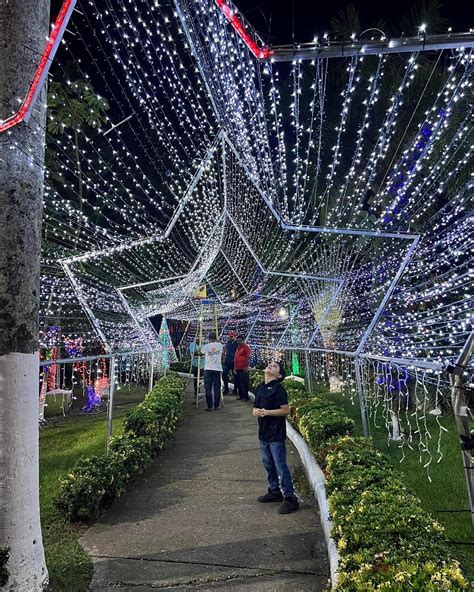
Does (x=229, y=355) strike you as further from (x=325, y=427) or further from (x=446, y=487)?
(x=446, y=487)

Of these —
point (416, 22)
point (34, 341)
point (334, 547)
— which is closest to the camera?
point (34, 341)

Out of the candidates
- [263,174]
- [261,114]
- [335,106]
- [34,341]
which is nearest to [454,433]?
[263,174]

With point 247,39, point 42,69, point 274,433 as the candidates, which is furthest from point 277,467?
point 42,69

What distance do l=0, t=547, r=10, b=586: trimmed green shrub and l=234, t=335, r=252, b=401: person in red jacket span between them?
888 centimetres

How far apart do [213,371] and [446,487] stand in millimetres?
6186

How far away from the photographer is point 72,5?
2.75m

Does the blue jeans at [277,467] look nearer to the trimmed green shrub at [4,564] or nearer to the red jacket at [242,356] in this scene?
the trimmed green shrub at [4,564]

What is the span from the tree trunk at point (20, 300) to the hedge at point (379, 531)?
6.62 ft

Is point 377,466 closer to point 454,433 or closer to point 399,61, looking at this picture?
point 454,433

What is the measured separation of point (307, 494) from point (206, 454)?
220 cm

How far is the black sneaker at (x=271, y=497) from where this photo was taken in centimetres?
507

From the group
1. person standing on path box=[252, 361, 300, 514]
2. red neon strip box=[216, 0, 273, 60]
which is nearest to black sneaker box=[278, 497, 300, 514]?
person standing on path box=[252, 361, 300, 514]

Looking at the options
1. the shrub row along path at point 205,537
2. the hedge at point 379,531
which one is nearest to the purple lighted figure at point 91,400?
the shrub row along path at point 205,537

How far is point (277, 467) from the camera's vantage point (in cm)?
497
